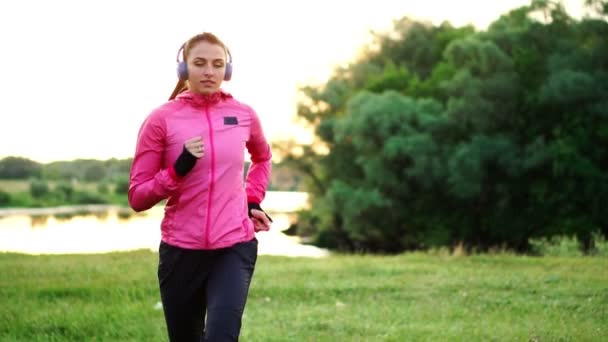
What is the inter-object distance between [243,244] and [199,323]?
1.97ft

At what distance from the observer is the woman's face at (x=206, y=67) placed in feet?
14.4

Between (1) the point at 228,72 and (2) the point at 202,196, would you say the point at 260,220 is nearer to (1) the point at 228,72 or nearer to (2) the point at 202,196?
(2) the point at 202,196

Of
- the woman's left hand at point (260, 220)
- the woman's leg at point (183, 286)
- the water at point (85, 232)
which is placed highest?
the woman's left hand at point (260, 220)

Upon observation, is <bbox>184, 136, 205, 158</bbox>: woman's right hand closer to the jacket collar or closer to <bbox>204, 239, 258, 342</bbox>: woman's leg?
the jacket collar

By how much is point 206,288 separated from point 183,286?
139 mm

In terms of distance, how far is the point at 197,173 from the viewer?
429cm

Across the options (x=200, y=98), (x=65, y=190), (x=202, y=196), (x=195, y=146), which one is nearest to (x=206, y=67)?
(x=200, y=98)

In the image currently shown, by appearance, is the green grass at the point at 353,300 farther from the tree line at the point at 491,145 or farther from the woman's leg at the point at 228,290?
the tree line at the point at 491,145

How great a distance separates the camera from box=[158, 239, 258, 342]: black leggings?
4.19 meters

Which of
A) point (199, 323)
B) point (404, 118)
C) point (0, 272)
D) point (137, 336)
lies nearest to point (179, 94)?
point (199, 323)

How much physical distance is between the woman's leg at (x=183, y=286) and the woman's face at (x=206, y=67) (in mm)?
973

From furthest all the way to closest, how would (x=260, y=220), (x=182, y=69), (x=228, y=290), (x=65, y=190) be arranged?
1. (x=65, y=190)
2. (x=260, y=220)
3. (x=182, y=69)
4. (x=228, y=290)

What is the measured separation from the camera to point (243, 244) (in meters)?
4.46

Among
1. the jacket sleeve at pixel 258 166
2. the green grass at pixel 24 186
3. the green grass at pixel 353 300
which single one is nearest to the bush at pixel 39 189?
the green grass at pixel 24 186
